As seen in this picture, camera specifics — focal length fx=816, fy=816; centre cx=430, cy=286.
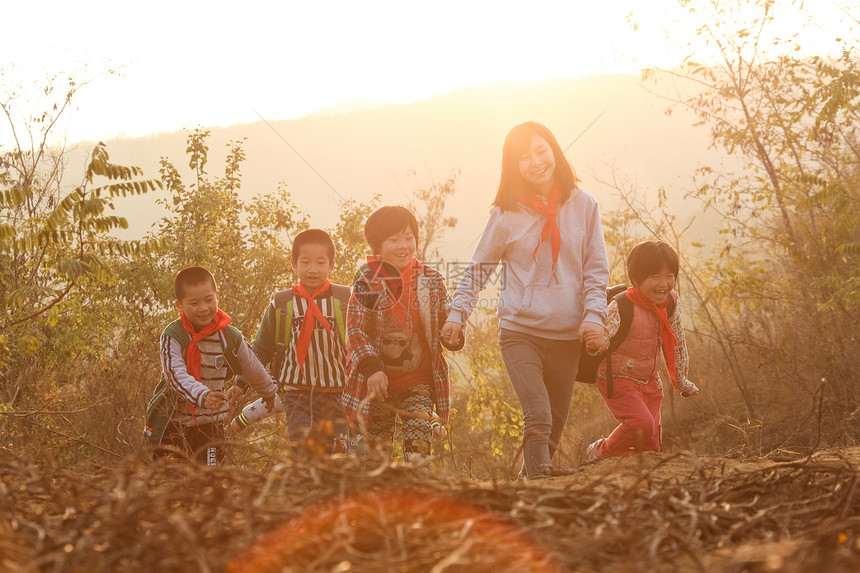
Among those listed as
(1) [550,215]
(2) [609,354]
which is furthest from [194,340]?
(2) [609,354]

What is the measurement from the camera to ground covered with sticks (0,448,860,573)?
5.52 feet

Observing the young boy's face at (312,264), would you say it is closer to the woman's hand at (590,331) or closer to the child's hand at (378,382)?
the child's hand at (378,382)

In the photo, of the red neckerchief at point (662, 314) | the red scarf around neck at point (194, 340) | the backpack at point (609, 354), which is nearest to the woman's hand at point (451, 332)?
the backpack at point (609, 354)

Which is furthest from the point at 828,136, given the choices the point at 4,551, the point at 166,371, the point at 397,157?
the point at 397,157

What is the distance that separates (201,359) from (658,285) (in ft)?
9.99

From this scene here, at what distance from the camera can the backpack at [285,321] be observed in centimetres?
573

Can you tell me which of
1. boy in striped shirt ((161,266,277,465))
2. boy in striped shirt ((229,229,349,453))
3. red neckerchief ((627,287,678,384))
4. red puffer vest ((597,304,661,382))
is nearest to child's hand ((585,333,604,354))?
red puffer vest ((597,304,661,382))

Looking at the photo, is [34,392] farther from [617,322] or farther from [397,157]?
[397,157]

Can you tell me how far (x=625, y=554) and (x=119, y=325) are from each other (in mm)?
11931

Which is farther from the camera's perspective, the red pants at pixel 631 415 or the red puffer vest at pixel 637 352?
the red puffer vest at pixel 637 352

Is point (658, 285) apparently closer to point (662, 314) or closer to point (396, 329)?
point (662, 314)

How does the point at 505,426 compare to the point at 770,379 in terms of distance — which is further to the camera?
the point at 505,426

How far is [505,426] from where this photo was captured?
13016 mm

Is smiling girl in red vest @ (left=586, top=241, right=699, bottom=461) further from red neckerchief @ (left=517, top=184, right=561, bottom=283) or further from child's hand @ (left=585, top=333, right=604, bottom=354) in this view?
red neckerchief @ (left=517, top=184, right=561, bottom=283)
